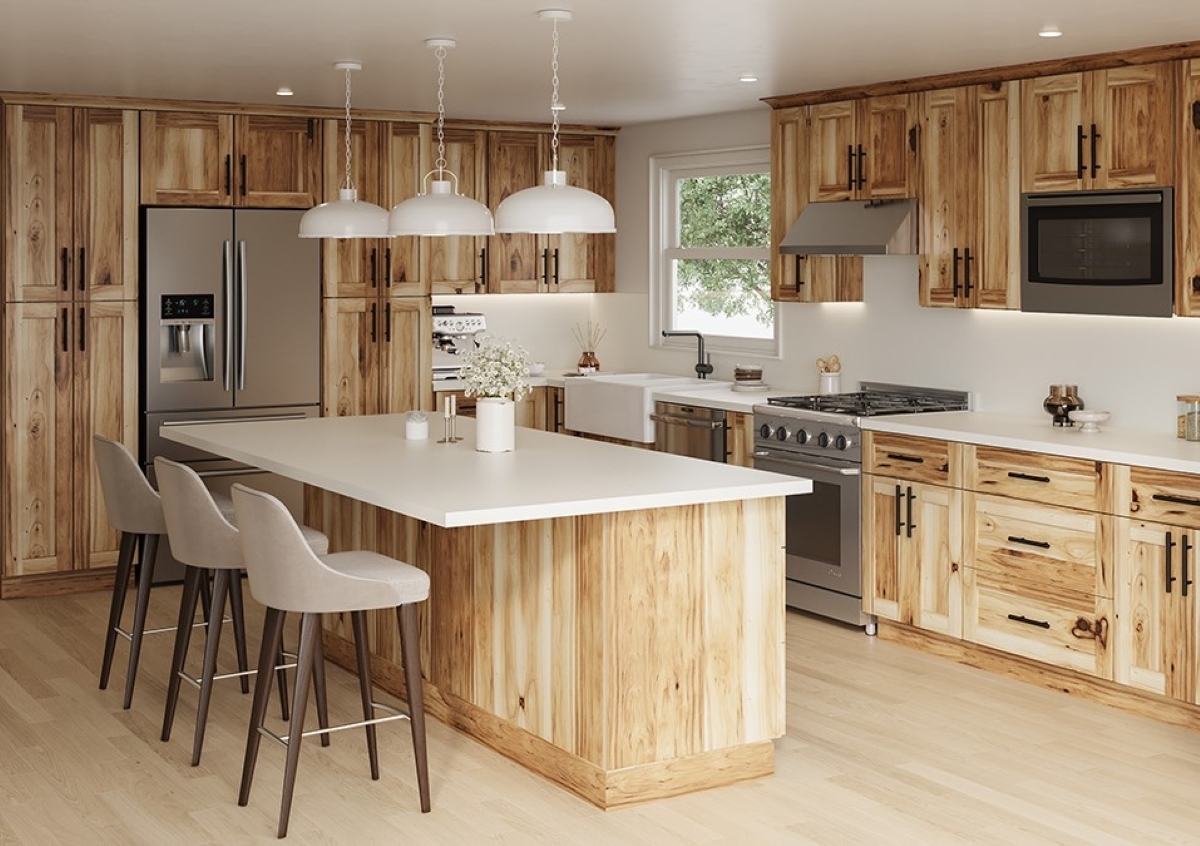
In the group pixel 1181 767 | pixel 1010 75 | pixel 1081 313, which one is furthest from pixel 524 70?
pixel 1181 767

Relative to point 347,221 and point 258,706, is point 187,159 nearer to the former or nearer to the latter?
point 347,221

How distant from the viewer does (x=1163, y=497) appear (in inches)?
202

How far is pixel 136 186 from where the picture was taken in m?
7.34

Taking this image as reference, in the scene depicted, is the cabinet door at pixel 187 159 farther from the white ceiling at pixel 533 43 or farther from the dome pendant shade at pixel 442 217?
the dome pendant shade at pixel 442 217

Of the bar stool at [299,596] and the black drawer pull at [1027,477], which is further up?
the black drawer pull at [1027,477]

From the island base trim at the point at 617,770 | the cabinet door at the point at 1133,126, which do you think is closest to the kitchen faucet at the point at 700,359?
the cabinet door at the point at 1133,126

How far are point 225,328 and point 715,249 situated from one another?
2.63m

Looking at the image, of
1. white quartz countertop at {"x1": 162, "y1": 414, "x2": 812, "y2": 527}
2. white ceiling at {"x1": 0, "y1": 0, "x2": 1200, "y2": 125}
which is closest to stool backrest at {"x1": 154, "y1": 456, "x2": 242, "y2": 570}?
white quartz countertop at {"x1": 162, "y1": 414, "x2": 812, "y2": 527}

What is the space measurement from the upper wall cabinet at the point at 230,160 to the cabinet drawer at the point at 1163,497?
4398mm

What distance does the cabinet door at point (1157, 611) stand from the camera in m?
5.10

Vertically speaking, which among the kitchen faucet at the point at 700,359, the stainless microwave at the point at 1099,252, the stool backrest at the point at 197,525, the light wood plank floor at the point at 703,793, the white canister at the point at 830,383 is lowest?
the light wood plank floor at the point at 703,793

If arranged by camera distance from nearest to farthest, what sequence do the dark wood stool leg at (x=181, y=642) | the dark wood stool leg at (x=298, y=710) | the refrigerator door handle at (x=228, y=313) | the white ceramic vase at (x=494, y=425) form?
the dark wood stool leg at (x=298, y=710)
the dark wood stool leg at (x=181, y=642)
the white ceramic vase at (x=494, y=425)
the refrigerator door handle at (x=228, y=313)

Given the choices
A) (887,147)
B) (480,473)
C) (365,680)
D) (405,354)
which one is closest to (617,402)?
(405,354)

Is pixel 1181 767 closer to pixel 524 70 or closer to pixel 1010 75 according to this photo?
pixel 1010 75
